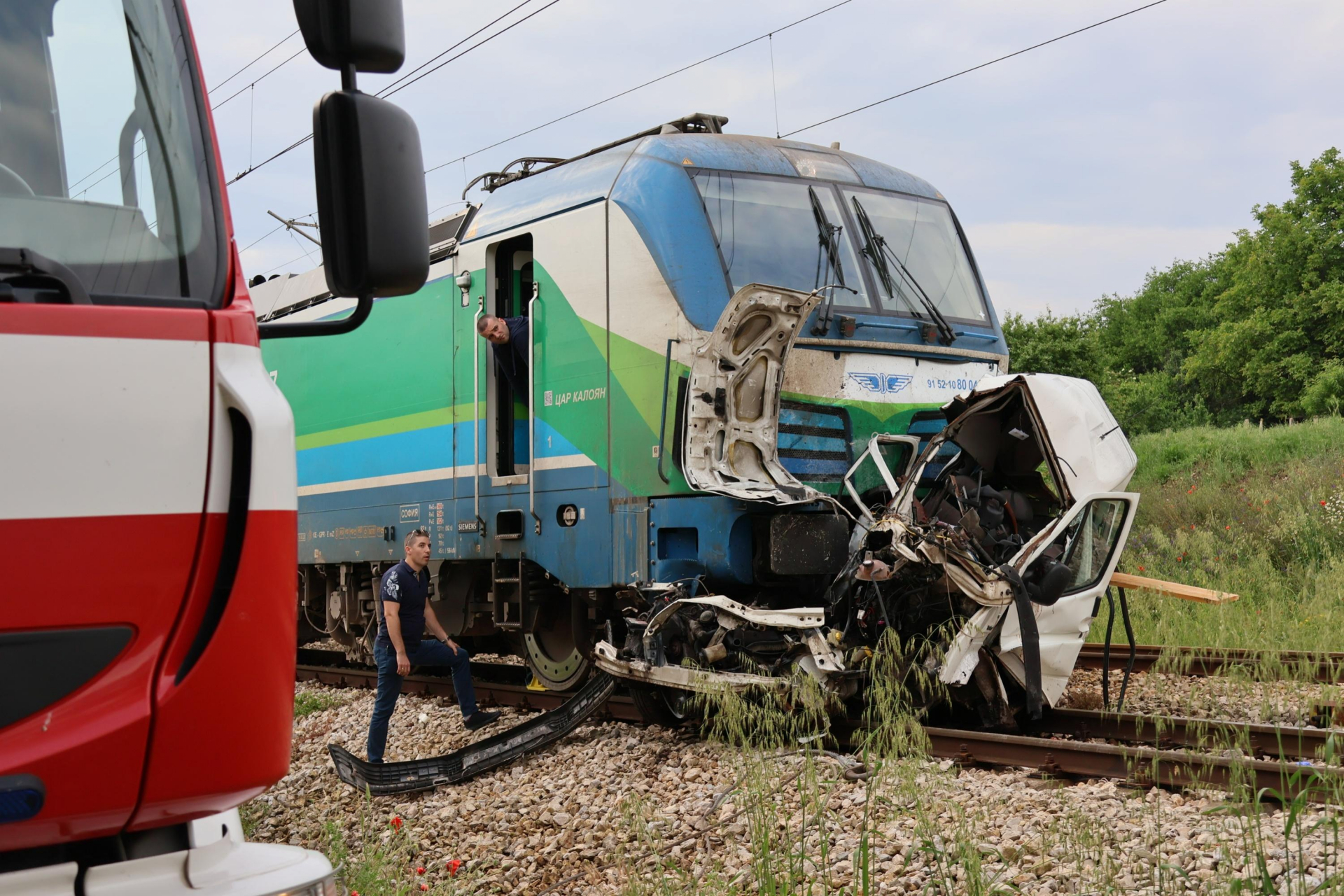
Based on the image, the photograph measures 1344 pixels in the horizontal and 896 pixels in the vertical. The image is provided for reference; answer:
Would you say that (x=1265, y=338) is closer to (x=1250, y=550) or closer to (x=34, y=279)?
(x=1250, y=550)

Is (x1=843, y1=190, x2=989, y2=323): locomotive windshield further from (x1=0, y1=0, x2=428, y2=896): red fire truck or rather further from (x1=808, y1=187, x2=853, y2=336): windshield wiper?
(x1=0, y1=0, x2=428, y2=896): red fire truck

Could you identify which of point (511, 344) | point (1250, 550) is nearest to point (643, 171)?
point (511, 344)

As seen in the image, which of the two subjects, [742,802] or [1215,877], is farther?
[742,802]

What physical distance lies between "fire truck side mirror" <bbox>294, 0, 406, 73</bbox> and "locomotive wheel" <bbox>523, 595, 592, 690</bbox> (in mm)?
6691

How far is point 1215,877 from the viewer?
4.15 m

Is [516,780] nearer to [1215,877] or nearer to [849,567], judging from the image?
[849,567]

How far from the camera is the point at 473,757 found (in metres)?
7.68

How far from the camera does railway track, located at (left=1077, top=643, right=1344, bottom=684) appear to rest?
7.34 meters

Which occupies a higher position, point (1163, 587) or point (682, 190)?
point (682, 190)

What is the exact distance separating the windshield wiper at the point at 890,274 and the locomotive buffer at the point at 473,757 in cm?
315

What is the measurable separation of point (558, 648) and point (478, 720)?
0.99 metres

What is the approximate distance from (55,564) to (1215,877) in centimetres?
369

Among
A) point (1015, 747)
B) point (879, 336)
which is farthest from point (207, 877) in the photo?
point (879, 336)

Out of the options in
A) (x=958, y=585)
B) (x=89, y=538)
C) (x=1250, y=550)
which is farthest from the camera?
(x=1250, y=550)
